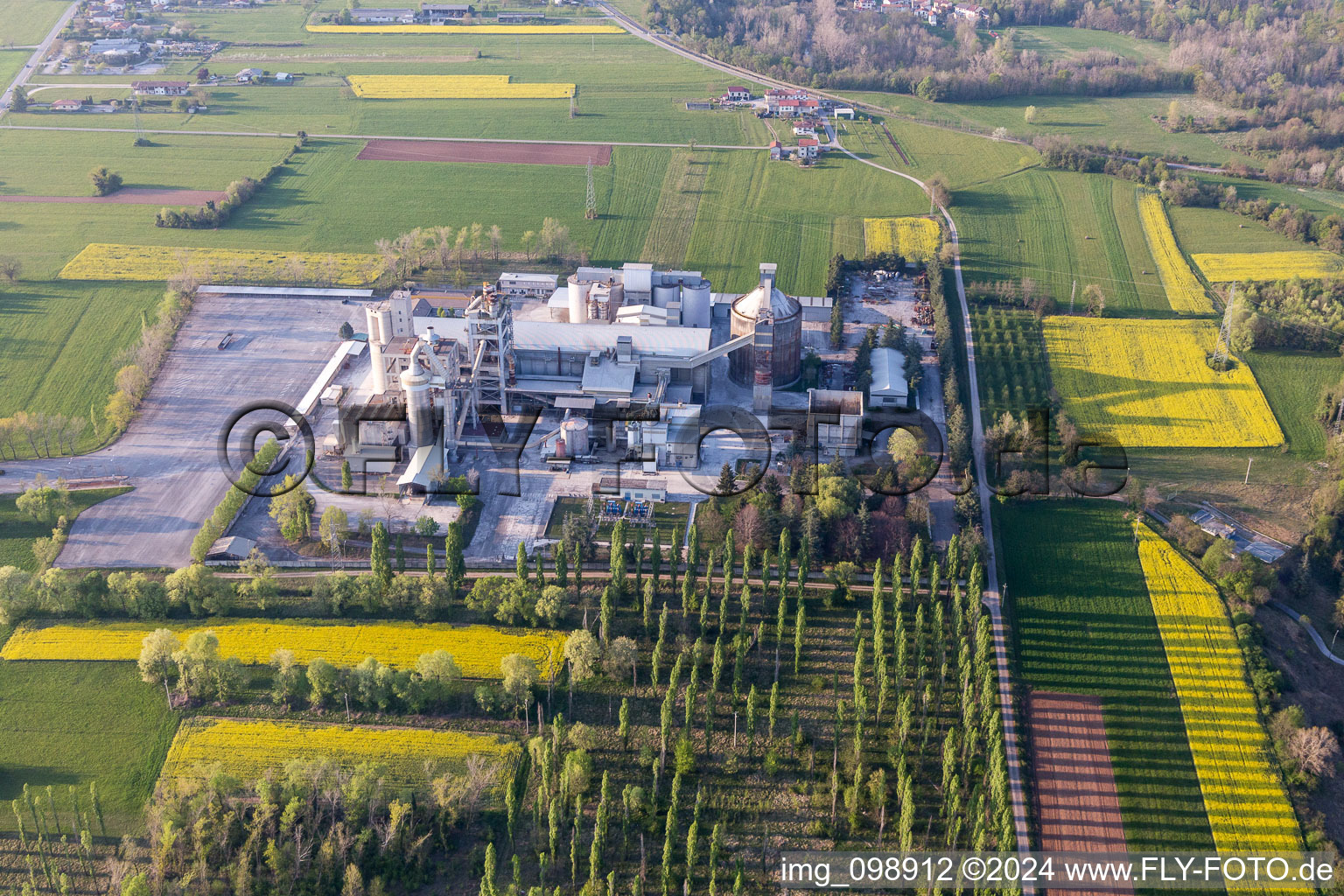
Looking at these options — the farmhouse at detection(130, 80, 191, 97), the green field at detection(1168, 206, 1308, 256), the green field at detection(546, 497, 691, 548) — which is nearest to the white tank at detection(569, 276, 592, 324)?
the green field at detection(546, 497, 691, 548)

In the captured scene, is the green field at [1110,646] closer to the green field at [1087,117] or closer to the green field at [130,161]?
the green field at [1087,117]

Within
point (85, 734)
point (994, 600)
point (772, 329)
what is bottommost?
point (85, 734)

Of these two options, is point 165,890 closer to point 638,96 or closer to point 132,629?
point 132,629

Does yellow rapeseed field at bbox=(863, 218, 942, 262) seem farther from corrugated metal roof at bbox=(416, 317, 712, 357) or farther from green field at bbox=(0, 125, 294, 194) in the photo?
green field at bbox=(0, 125, 294, 194)

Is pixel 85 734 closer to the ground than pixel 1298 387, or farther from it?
closer to the ground

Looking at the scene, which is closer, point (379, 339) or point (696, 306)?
point (379, 339)

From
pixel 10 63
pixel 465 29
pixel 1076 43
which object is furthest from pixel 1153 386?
pixel 10 63

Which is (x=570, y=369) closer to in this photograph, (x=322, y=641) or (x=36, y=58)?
(x=322, y=641)
